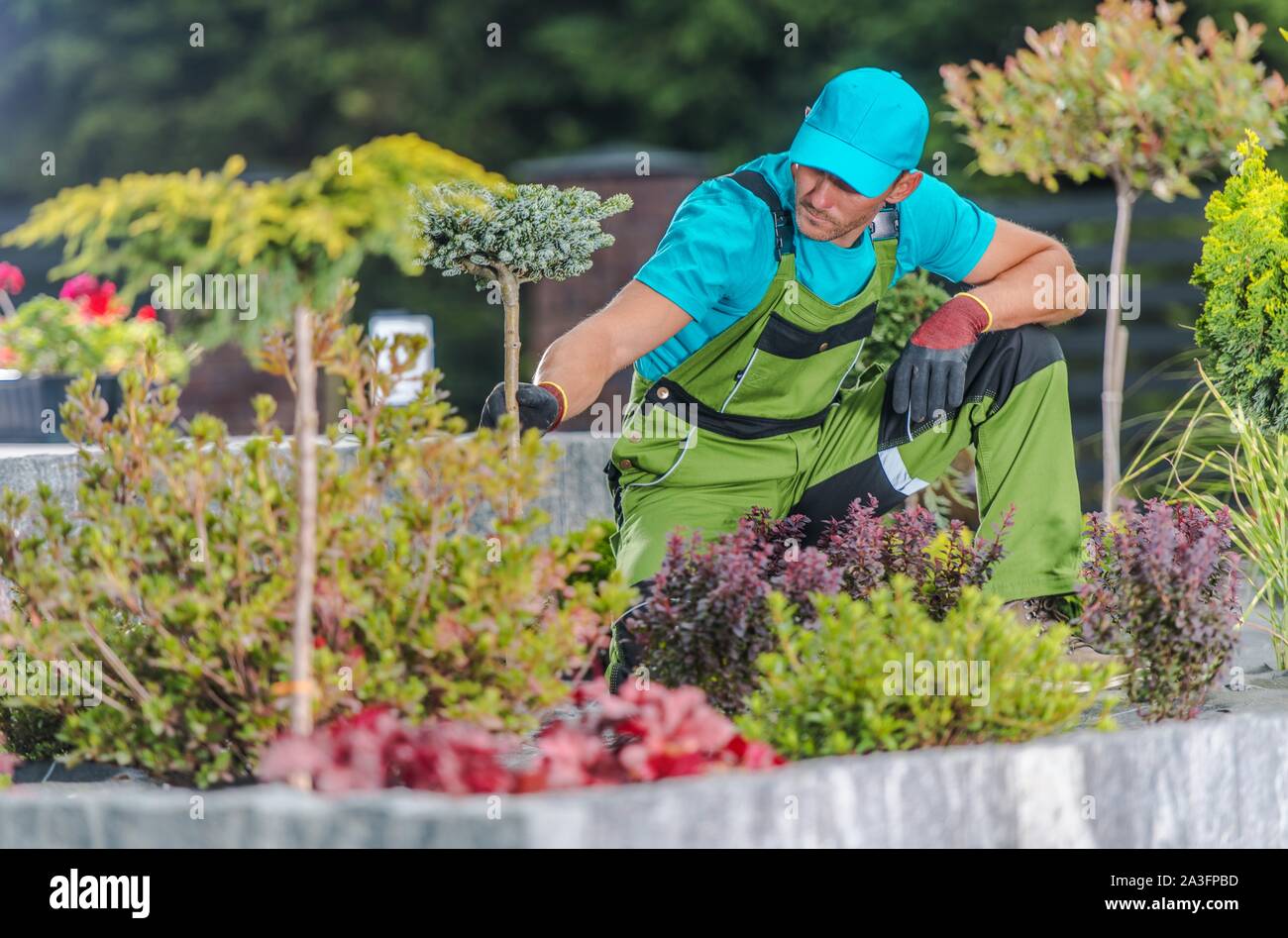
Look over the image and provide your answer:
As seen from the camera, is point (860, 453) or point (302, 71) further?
point (302, 71)

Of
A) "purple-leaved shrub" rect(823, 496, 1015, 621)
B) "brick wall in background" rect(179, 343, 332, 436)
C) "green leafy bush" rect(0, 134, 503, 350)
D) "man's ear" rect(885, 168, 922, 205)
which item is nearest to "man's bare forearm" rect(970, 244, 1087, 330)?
"man's ear" rect(885, 168, 922, 205)

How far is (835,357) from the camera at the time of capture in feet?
14.0

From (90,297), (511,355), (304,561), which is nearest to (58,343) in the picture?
(90,297)

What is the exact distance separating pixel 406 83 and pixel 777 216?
10.8 m

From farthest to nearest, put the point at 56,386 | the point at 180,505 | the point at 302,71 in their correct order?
the point at 302,71 → the point at 56,386 → the point at 180,505

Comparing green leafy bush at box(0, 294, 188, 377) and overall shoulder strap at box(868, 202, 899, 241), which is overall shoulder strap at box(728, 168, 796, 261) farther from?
green leafy bush at box(0, 294, 188, 377)

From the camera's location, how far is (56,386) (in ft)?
23.7

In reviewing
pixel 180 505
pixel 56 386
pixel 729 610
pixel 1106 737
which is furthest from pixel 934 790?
pixel 56 386

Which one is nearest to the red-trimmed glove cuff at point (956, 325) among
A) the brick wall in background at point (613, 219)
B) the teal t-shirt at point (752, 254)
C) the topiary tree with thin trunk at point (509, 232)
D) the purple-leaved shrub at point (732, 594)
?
the teal t-shirt at point (752, 254)

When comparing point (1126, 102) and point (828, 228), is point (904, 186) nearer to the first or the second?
point (828, 228)

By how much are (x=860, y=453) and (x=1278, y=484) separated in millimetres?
1154

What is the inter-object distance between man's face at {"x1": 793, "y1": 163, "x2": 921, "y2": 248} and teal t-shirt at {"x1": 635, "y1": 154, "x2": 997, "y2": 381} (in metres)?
0.07
